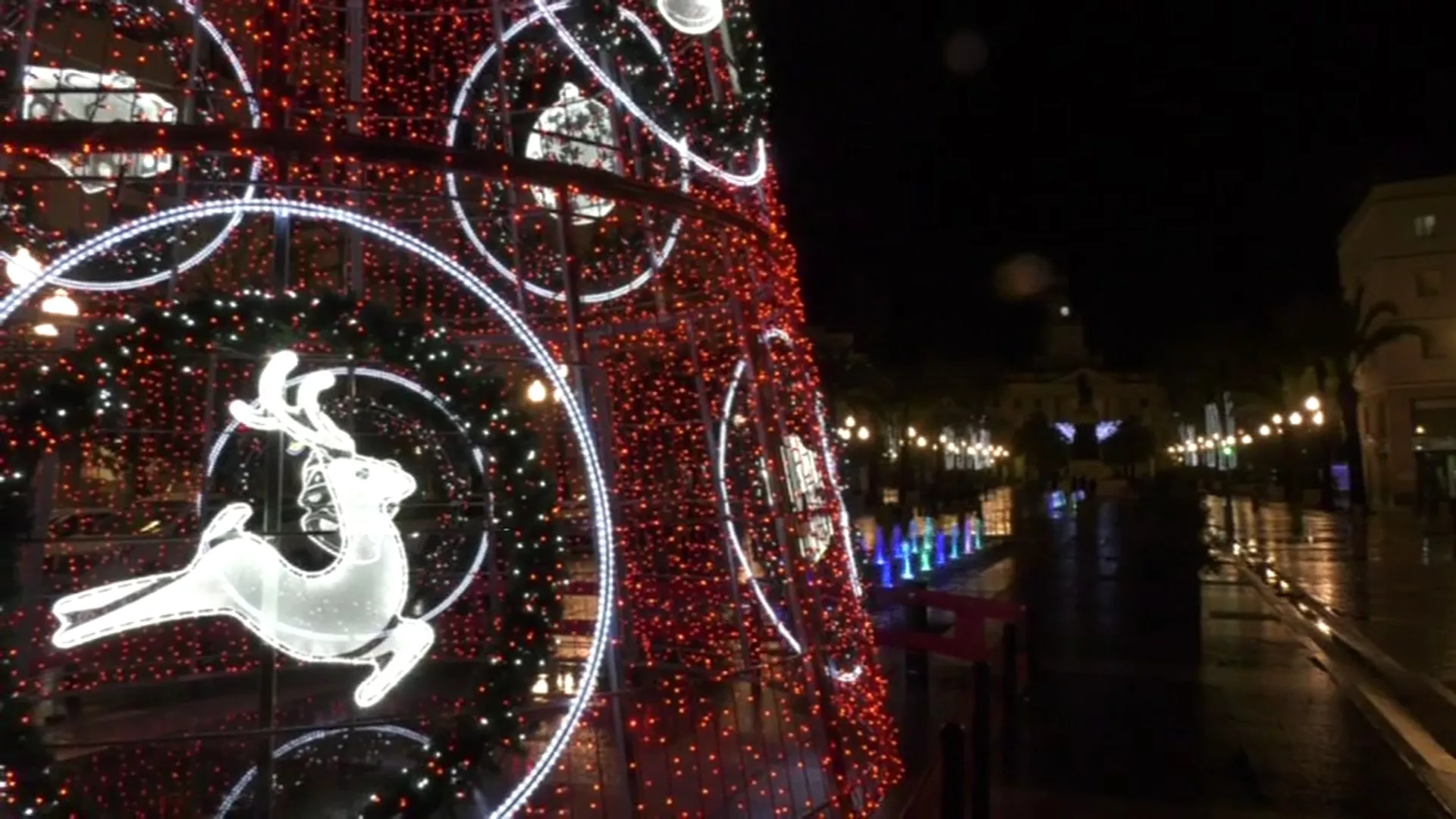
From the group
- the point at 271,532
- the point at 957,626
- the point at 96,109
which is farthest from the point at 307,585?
the point at 957,626

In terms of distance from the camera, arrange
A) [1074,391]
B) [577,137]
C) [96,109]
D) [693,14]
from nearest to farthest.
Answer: [96,109]
[577,137]
[693,14]
[1074,391]

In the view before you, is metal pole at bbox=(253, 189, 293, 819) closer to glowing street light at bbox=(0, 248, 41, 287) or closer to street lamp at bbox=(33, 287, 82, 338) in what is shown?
glowing street light at bbox=(0, 248, 41, 287)

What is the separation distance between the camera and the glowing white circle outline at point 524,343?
214 inches

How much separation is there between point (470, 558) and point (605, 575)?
541 cm

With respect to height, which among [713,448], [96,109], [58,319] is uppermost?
[96,109]

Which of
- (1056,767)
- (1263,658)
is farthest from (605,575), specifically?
(1263,658)

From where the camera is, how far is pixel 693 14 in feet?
25.5

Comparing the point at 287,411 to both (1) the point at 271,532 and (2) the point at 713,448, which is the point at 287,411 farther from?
(2) the point at 713,448

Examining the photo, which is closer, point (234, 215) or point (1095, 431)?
point (234, 215)

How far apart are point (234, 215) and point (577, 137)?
1979 mm

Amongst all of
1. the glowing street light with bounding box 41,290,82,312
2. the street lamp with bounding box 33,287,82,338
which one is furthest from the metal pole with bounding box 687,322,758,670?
the glowing street light with bounding box 41,290,82,312

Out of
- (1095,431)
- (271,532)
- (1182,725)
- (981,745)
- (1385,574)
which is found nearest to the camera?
(271,532)

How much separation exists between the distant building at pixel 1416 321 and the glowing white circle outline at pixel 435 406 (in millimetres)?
45238

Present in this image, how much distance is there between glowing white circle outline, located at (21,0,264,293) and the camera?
20.9 feet
